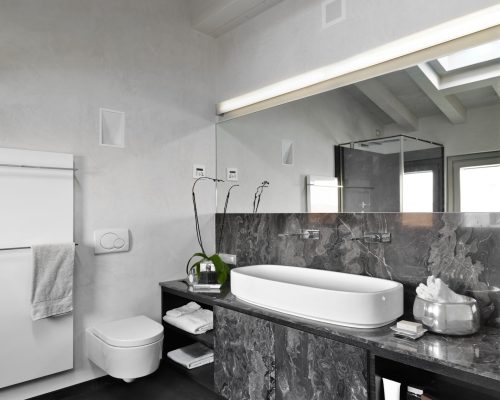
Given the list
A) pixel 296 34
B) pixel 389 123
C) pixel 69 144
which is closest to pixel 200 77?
pixel 296 34

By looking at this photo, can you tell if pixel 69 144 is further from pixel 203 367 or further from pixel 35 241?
pixel 203 367

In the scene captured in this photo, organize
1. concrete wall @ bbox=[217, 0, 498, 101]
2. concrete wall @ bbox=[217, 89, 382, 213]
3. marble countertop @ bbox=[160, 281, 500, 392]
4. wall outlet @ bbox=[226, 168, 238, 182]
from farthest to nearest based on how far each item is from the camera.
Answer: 1. wall outlet @ bbox=[226, 168, 238, 182]
2. concrete wall @ bbox=[217, 89, 382, 213]
3. concrete wall @ bbox=[217, 0, 498, 101]
4. marble countertop @ bbox=[160, 281, 500, 392]

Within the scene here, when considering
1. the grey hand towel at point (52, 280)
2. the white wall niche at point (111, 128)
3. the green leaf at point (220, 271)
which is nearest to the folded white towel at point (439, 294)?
→ the green leaf at point (220, 271)

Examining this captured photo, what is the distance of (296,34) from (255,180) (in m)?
1.05

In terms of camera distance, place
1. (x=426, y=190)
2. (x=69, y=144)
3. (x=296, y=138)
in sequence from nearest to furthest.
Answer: (x=426, y=190) → (x=69, y=144) → (x=296, y=138)

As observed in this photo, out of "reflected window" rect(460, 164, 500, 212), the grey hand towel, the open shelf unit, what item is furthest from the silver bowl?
the grey hand towel

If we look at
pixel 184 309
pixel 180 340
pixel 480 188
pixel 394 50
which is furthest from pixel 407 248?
pixel 180 340

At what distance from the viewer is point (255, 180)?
2820mm

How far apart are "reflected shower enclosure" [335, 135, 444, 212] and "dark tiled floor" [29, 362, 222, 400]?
1572 millimetres

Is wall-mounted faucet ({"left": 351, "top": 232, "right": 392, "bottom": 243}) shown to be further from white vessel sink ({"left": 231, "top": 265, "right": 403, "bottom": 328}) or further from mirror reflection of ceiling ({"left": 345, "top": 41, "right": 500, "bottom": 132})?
mirror reflection of ceiling ({"left": 345, "top": 41, "right": 500, "bottom": 132})

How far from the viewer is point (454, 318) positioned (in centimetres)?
158

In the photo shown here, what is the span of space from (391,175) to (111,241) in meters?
1.87

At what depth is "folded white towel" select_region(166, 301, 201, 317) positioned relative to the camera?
2691 millimetres

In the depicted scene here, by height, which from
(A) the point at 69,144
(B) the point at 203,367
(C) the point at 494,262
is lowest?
(B) the point at 203,367
